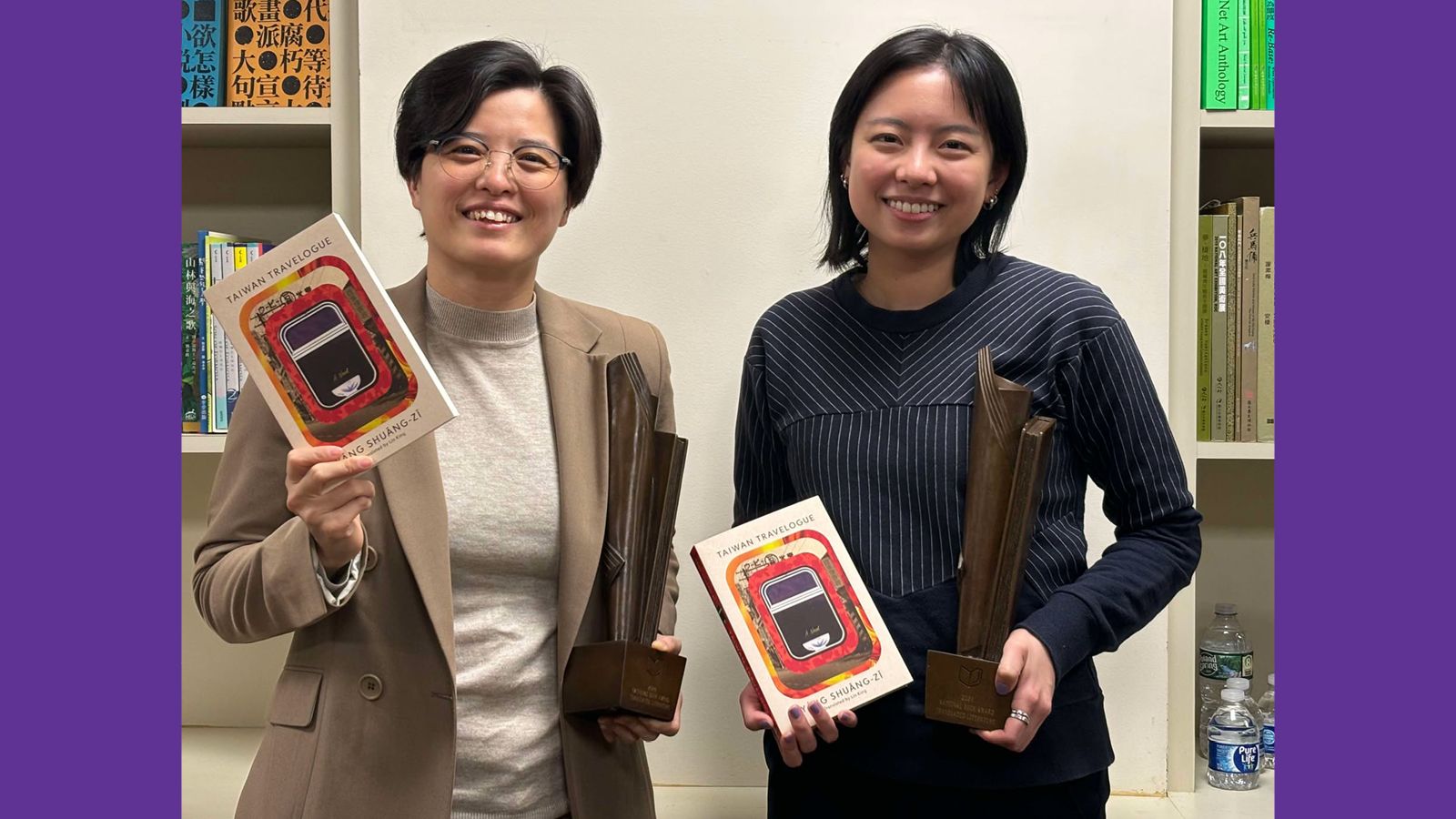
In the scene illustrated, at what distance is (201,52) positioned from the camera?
2.02 m

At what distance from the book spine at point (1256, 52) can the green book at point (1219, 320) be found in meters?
0.21

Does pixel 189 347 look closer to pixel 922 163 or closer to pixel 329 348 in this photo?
pixel 329 348

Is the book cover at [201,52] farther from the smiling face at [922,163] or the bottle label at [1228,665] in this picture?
the bottle label at [1228,665]

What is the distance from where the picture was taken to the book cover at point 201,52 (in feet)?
6.63

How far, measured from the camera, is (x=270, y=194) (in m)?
2.29

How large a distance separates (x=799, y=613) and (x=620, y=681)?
8.6 inches

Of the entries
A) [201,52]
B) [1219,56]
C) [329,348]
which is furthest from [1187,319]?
[201,52]

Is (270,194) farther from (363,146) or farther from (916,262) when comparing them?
Result: (916,262)

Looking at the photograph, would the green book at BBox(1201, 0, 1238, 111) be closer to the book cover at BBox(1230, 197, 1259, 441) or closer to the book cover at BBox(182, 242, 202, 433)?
the book cover at BBox(1230, 197, 1259, 441)

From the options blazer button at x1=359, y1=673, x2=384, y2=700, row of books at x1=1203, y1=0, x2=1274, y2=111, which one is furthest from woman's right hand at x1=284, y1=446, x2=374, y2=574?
row of books at x1=1203, y1=0, x2=1274, y2=111

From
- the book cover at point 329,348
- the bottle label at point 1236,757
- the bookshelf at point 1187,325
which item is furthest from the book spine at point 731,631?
the bottle label at point 1236,757

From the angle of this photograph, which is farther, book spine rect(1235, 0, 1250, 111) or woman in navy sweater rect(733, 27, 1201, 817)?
book spine rect(1235, 0, 1250, 111)

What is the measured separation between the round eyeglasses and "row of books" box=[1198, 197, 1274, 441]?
1.22 meters

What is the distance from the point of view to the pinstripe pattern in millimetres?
1335
